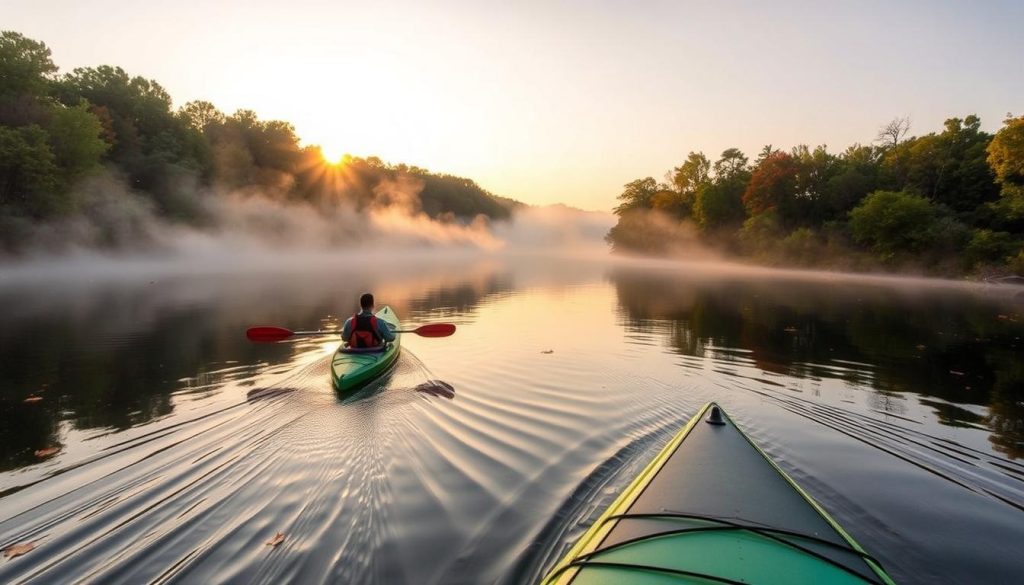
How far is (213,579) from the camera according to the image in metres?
3.84

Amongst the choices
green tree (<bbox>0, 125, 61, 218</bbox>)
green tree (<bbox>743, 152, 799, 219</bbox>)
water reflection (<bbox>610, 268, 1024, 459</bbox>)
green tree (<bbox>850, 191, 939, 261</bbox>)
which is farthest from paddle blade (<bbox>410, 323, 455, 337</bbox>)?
green tree (<bbox>743, 152, 799, 219</bbox>)

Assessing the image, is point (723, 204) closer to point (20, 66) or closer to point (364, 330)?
point (364, 330)

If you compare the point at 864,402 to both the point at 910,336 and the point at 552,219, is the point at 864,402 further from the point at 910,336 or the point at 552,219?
the point at 552,219

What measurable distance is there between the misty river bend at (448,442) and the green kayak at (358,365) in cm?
33

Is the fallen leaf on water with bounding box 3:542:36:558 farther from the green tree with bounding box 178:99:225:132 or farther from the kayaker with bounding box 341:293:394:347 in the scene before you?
the green tree with bounding box 178:99:225:132

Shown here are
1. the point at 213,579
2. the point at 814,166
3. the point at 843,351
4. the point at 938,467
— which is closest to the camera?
the point at 213,579

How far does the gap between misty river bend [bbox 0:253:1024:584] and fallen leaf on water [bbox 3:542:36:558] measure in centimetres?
10

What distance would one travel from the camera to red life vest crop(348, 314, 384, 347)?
32.9 ft

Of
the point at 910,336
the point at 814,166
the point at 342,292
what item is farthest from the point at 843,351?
the point at 814,166

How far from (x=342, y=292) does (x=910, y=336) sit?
81.4 ft

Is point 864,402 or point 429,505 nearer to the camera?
point 429,505

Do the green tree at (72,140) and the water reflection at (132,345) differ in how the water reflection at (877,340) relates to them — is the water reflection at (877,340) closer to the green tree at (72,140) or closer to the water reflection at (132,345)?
the water reflection at (132,345)

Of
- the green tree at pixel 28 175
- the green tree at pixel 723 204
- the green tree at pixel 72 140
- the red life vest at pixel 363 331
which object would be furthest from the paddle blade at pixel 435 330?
the green tree at pixel 723 204

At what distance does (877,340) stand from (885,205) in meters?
35.2
